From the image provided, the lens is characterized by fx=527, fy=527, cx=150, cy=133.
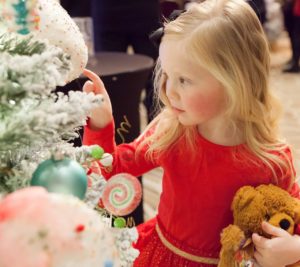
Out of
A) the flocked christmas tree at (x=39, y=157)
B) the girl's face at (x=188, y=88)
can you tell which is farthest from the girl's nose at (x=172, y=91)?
the flocked christmas tree at (x=39, y=157)

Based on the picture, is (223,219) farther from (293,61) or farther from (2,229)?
(293,61)

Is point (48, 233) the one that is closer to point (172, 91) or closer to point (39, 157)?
point (39, 157)

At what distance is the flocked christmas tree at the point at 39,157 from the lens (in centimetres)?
48

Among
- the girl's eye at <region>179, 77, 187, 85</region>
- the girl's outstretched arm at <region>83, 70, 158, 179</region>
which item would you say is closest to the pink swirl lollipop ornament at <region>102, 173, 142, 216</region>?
the girl's outstretched arm at <region>83, 70, 158, 179</region>

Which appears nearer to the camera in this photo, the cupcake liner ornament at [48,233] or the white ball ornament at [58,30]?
the cupcake liner ornament at [48,233]

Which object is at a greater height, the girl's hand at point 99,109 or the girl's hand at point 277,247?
the girl's hand at point 99,109

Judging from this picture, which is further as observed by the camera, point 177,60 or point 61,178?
point 177,60

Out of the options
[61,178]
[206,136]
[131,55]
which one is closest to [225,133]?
[206,136]

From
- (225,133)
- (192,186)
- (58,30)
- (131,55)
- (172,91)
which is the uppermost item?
→ (58,30)

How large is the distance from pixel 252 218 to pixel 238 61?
10.6 inches

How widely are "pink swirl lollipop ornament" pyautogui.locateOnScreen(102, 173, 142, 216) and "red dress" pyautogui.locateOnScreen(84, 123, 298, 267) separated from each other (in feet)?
0.31

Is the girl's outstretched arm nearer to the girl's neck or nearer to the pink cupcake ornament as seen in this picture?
the girl's neck

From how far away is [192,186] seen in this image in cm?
101

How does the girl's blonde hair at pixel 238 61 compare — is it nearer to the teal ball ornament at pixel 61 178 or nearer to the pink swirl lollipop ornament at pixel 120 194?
the pink swirl lollipop ornament at pixel 120 194
